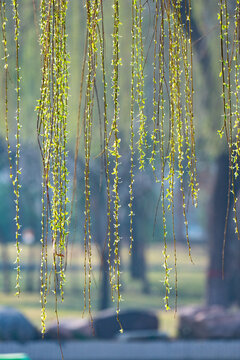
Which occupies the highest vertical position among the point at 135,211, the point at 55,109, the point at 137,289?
the point at 55,109

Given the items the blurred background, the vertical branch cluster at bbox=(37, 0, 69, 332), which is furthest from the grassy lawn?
the vertical branch cluster at bbox=(37, 0, 69, 332)

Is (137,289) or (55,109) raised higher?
(55,109)

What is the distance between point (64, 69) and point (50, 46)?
4cm

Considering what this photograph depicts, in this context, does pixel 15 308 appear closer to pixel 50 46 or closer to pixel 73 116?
pixel 73 116

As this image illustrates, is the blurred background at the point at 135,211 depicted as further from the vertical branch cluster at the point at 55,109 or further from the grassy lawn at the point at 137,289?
the vertical branch cluster at the point at 55,109

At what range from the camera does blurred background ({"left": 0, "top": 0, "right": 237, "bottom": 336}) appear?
25.1 feet

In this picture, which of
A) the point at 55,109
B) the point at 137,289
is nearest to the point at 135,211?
the point at 137,289

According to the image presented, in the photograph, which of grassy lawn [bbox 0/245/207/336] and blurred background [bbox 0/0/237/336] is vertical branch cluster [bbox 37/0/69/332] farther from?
grassy lawn [bbox 0/245/207/336]

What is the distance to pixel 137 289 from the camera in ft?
25.4

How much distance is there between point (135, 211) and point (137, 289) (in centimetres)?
76

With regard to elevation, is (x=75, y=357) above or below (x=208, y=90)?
below

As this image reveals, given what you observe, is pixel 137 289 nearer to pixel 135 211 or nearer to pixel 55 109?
pixel 135 211

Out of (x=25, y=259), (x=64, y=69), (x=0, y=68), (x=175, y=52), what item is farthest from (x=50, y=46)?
(x=25, y=259)

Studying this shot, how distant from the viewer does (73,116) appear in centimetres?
712
